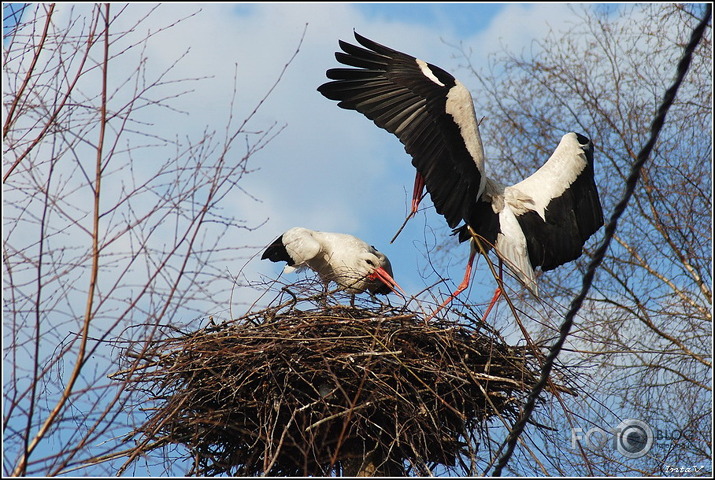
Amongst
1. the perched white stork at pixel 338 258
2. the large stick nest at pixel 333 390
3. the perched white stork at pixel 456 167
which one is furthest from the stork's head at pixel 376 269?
the large stick nest at pixel 333 390

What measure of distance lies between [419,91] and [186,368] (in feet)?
9.10

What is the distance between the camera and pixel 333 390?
5.26m

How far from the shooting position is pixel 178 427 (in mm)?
5547

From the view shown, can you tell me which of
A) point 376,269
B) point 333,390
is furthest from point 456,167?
point 333,390

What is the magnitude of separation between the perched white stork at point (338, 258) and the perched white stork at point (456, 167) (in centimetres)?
55

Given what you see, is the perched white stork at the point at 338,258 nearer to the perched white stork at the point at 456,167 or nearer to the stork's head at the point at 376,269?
the stork's head at the point at 376,269

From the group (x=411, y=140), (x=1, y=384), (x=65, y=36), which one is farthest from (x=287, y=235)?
(x=1, y=384)

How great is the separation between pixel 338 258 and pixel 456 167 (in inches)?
50.8

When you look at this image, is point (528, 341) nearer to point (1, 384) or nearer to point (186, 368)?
point (186, 368)

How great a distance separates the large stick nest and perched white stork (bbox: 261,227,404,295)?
1.54 meters

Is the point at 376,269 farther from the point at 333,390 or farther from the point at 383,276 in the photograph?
the point at 333,390

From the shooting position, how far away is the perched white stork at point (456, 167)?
6.97 meters

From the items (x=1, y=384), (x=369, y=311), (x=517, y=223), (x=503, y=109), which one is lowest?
(x=1, y=384)

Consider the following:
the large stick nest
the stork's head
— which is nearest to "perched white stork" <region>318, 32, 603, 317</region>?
the stork's head
